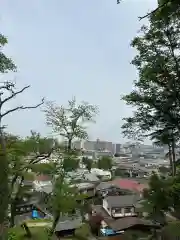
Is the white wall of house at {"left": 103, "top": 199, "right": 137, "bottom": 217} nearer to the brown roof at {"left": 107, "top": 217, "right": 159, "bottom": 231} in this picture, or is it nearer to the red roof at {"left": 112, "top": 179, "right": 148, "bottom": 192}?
the brown roof at {"left": 107, "top": 217, "right": 159, "bottom": 231}

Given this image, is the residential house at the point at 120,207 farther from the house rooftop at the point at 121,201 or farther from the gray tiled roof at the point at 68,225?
the gray tiled roof at the point at 68,225

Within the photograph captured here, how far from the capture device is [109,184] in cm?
3841

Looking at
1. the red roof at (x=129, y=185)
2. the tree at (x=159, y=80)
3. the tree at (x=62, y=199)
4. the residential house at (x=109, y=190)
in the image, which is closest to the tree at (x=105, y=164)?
the red roof at (x=129, y=185)

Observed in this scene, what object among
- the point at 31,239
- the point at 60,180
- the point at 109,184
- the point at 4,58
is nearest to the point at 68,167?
the point at 60,180

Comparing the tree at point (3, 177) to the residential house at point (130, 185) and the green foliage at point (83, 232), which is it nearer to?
the green foliage at point (83, 232)

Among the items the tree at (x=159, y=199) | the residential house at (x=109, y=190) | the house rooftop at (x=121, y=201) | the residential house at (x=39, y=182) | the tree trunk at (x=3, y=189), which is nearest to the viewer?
the tree trunk at (x=3, y=189)

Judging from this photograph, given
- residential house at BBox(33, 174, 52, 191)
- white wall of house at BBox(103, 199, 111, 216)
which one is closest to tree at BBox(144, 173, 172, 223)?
white wall of house at BBox(103, 199, 111, 216)

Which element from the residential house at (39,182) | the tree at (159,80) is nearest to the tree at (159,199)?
the tree at (159,80)

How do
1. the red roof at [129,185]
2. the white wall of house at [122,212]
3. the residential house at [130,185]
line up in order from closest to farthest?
the white wall of house at [122,212] < the residential house at [130,185] < the red roof at [129,185]

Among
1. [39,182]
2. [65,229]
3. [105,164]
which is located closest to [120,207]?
[65,229]

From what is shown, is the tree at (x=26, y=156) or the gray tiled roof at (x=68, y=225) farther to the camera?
the gray tiled roof at (x=68, y=225)

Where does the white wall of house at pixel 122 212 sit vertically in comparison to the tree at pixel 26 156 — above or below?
below

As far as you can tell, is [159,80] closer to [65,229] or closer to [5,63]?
[5,63]

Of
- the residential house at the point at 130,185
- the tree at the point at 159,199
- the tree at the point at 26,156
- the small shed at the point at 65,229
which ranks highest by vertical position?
the tree at the point at 26,156
